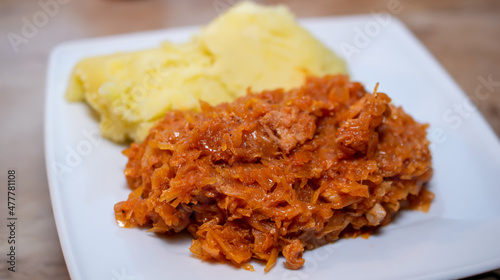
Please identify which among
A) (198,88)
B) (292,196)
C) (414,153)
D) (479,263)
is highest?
(198,88)

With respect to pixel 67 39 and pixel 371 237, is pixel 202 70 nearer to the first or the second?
pixel 371 237

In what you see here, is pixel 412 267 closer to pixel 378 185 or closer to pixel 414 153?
pixel 378 185

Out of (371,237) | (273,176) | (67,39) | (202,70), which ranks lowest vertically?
(371,237)

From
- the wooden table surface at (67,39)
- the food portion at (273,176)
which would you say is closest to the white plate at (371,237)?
the food portion at (273,176)

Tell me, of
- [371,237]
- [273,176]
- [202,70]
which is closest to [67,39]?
[202,70]

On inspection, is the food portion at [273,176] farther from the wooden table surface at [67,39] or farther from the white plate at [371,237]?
the wooden table surface at [67,39]

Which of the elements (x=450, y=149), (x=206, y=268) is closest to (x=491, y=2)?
(x=450, y=149)

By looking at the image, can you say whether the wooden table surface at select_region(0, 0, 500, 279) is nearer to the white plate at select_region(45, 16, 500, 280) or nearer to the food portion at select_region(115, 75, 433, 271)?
the white plate at select_region(45, 16, 500, 280)

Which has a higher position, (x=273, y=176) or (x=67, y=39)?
(x=67, y=39)
